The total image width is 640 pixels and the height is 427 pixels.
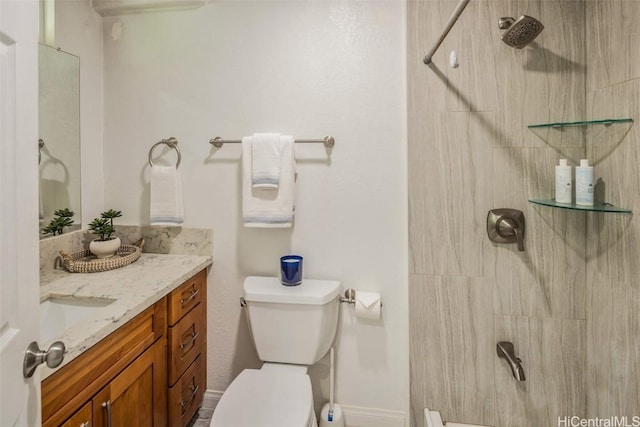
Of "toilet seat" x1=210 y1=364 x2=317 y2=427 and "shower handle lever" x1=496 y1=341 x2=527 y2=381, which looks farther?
"shower handle lever" x1=496 y1=341 x2=527 y2=381

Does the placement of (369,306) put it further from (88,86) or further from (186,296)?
(88,86)

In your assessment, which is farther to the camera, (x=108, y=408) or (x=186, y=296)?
(x=186, y=296)

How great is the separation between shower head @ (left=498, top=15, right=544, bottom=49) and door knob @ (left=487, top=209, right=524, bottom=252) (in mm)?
659


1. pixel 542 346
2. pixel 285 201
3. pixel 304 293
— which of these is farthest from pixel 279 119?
pixel 542 346

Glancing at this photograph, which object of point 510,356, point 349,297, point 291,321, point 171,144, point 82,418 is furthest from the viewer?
point 171,144

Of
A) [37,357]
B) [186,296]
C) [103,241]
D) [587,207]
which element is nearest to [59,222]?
[103,241]

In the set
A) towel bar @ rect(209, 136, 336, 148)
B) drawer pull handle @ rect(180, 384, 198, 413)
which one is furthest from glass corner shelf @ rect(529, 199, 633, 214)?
drawer pull handle @ rect(180, 384, 198, 413)

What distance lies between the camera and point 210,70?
5.75 ft

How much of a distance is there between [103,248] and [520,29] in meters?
1.94

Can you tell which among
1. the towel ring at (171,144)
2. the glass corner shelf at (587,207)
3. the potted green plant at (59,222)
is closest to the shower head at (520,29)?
the glass corner shelf at (587,207)

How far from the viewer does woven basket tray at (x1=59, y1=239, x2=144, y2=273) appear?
1.49m

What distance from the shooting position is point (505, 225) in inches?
57.0

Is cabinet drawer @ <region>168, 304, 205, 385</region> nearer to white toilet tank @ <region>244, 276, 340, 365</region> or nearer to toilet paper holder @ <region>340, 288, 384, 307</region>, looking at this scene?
white toilet tank @ <region>244, 276, 340, 365</region>

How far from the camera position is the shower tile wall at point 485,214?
4.71ft
